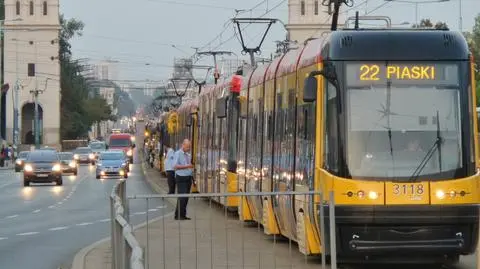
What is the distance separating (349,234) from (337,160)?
3.10 feet

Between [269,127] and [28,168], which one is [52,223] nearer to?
[269,127]

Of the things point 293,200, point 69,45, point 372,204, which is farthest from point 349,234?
point 69,45

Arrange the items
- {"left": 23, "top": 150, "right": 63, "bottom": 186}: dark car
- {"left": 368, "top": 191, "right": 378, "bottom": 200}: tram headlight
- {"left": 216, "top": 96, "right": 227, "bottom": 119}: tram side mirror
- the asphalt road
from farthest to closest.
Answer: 1. {"left": 23, "top": 150, "right": 63, "bottom": 186}: dark car
2. {"left": 216, "top": 96, "right": 227, "bottom": 119}: tram side mirror
3. the asphalt road
4. {"left": 368, "top": 191, "right": 378, "bottom": 200}: tram headlight

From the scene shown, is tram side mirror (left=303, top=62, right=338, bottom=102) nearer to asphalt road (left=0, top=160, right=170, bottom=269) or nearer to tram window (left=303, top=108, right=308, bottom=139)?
tram window (left=303, top=108, right=308, bottom=139)

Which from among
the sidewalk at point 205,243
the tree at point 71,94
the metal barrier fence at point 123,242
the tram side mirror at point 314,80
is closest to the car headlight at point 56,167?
the metal barrier fence at point 123,242

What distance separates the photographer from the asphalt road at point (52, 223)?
18875 millimetres

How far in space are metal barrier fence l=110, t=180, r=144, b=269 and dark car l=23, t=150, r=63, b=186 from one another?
37.5 metres

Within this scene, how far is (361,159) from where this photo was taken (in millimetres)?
15531

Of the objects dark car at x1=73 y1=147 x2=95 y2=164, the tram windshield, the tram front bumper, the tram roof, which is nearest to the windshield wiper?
the tram windshield

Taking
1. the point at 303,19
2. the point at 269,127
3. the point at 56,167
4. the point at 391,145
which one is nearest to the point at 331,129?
the point at 391,145

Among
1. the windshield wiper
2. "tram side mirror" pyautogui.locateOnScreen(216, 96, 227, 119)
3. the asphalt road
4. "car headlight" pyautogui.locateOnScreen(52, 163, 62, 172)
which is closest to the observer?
the windshield wiper

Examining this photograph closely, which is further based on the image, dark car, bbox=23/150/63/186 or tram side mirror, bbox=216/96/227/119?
dark car, bbox=23/150/63/186

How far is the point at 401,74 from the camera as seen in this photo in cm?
1583

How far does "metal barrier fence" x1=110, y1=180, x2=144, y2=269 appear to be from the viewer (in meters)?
7.24
